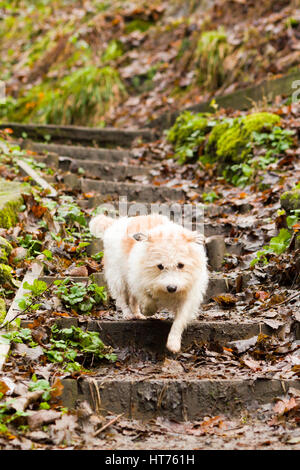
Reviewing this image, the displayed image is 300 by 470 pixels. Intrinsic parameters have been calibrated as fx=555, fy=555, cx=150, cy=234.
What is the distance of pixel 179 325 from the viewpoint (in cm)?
416

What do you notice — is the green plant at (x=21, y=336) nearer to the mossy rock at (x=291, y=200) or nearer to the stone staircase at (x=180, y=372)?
the stone staircase at (x=180, y=372)

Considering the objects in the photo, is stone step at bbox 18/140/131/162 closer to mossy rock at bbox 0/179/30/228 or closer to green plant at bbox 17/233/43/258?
mossy rock at bbox 0/179/30/228

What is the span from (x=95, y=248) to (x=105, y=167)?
3079mm

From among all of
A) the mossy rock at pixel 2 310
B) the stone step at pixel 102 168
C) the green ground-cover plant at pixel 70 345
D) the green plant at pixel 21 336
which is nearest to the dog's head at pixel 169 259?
the green ground-cover plant at pixel 70 345

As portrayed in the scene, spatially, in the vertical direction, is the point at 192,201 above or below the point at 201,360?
above

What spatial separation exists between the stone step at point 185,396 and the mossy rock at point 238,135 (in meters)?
4.60

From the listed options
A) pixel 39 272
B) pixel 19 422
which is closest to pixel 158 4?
pixel 39 272

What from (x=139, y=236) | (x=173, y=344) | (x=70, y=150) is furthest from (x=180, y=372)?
(x=70, y=150)

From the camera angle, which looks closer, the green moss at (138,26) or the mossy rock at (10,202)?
the mossy rock at (10,202)

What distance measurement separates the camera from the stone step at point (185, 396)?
3.53 m

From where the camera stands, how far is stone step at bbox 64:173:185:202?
7520 mm

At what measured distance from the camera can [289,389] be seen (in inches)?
136
